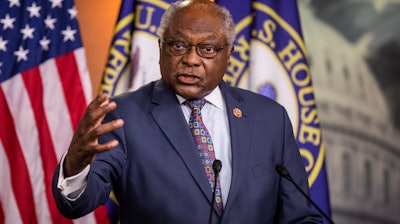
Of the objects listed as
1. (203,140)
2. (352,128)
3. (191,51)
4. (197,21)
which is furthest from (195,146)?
(352,128)

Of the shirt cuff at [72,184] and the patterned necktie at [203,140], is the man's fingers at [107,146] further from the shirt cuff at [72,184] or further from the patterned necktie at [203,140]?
the patterned necktie at [203,140]

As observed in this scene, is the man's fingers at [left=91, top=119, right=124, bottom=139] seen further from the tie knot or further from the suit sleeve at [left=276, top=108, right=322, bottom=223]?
the suit sleeve at [left=276, top=108, right=322, bottom=223]

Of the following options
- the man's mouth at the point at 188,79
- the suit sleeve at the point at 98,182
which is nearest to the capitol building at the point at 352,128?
the man's mouth at the point at 188,79

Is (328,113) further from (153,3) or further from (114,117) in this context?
(114,117)

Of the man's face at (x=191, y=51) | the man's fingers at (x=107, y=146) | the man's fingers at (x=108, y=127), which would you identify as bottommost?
the man's fingers at (x=107, y=146)

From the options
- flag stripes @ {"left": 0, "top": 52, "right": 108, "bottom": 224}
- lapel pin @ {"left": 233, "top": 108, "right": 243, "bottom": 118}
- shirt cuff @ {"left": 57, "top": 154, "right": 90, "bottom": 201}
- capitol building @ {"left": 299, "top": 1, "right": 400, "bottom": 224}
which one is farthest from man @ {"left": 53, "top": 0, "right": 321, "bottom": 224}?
capitol building @ {"left": 299, "top": 1, "right": 400, "bottom": 224}

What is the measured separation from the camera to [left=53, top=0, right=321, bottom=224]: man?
205cm

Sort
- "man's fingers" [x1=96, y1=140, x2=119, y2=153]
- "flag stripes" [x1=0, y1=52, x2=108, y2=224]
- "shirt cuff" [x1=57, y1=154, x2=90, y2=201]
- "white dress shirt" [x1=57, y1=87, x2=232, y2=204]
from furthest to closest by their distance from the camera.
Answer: "flag stripes" [x1=0, y1=52, x2=108, y2=224]
"white dress shirt" [x1=57, y1=87, x2=232, y2=204]
"shirt cuff" [x1=57, y1=154, x2=90, y2=201]
"man's fingers" [x1=96, y1=140, x2=119, y2=153]

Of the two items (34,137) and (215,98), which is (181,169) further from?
(34,137)

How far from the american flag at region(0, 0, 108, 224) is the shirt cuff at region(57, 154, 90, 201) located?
151cm

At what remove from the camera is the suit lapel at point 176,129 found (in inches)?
80.4

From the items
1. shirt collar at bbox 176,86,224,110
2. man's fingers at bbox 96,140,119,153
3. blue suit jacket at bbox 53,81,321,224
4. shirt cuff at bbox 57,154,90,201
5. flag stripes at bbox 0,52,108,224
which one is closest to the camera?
man's fingers at bbox 96,140,119,153

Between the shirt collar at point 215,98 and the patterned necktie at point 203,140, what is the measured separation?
1.0 inches

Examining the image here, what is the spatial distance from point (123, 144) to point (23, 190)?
133 centimetres
